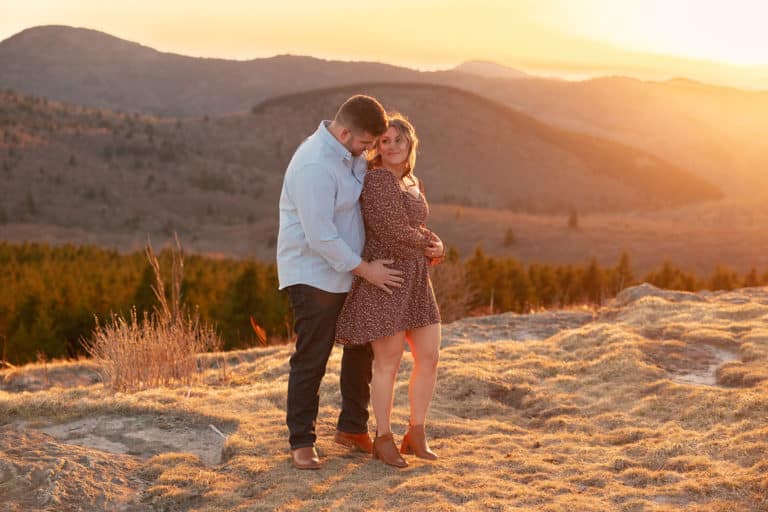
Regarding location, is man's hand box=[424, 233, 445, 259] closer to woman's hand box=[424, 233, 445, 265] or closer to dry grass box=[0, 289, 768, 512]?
woman's hand box=[424, 233, 445, 265]

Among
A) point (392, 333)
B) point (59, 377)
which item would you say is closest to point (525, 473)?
point (392, 333)

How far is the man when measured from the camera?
12.4ft

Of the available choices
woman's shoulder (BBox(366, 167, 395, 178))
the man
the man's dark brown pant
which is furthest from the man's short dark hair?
the man's dark brown pant

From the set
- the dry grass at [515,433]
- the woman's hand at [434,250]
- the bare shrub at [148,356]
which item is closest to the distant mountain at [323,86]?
the dry grass at [515,433]

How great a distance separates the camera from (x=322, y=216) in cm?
376

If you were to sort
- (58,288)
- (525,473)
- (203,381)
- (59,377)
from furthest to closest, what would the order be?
(58,288) → (59,377) → (203,381) → (525,473)

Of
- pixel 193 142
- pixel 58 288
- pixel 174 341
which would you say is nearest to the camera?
pixel 174 341

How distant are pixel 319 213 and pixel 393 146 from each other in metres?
0.55

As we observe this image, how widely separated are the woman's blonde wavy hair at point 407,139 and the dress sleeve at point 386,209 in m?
0.14

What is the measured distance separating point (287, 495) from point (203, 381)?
3129 mm

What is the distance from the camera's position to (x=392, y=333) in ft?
13.3

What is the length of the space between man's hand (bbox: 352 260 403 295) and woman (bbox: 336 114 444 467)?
0.17ft

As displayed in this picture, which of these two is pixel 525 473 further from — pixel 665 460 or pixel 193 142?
pixel 193 142

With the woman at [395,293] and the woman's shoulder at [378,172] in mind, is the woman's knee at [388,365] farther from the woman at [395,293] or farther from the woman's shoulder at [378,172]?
the woman's shoulder at [378,172]
